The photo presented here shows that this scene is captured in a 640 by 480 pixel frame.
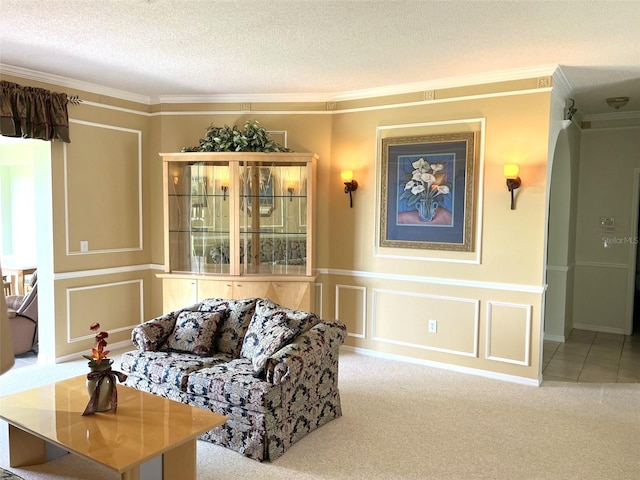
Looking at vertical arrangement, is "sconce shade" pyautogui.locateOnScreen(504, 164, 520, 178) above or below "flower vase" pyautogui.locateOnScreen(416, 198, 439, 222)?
above

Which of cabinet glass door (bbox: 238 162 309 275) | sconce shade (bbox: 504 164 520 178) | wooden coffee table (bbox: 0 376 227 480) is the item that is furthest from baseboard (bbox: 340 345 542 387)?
wooden coffee table (bbox: 0 376 227 480)

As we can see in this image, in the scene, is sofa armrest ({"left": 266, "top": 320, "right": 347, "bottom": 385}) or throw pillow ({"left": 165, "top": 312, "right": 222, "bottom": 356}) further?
throw pillow ({"left": 165, "top": 312, "right": 222, "bottom": 356})

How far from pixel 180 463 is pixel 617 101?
5.55m

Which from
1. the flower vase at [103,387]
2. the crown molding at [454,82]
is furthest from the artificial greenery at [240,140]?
the flower vase at [103,387]

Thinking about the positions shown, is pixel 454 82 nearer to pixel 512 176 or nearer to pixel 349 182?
pixel 512 176

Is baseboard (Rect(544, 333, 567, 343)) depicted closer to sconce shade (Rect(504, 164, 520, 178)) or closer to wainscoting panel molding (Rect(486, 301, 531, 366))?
wainscoting panel molding (Rect(486, 301, 531, 366))

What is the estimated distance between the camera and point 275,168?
205 inches

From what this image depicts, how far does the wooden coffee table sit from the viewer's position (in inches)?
92.4

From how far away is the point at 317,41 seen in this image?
12.0ft

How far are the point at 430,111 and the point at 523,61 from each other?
1005 millimetres

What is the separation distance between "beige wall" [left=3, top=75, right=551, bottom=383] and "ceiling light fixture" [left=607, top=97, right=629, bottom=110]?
63.2 inches

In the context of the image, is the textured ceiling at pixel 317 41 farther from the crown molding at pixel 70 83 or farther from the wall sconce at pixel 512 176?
the wall sconce at pixel 512 176

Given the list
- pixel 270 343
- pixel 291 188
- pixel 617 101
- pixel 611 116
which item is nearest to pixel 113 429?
pixel 270 343

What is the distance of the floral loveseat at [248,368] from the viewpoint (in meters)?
3.05
